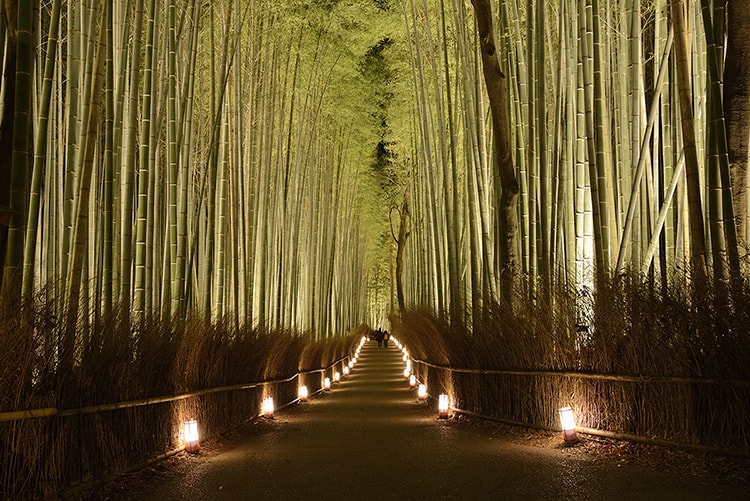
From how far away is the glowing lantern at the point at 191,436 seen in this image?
211 inches

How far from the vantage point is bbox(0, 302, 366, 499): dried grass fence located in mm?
3182

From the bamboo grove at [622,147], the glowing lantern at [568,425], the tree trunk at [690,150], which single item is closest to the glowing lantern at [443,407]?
the bamboo grove at [622,147]

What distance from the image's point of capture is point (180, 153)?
302 inches

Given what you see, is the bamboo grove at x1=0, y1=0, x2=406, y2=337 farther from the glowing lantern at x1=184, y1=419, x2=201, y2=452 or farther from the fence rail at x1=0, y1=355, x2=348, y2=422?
the glowing lantern at x1=184, y1=419, x2=201, y2=452

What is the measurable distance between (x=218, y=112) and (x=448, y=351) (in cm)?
351

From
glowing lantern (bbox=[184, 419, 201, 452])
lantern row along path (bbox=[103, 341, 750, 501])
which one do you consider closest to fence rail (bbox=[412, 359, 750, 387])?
lantern row along path (bbox=[103, 341, 750, 501])

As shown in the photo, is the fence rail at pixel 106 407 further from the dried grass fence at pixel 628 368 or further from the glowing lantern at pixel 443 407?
the dried grass fence at pixel 628 368

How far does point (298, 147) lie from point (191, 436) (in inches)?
302

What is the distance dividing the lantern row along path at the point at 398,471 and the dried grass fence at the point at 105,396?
0.66 feet

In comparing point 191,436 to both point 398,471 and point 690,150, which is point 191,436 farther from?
point 690,150

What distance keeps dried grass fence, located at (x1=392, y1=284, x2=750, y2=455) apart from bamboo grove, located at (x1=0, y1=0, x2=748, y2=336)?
0.82 ft

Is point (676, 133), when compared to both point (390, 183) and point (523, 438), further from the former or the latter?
point (390, 183)

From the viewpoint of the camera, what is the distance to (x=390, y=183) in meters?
27.5

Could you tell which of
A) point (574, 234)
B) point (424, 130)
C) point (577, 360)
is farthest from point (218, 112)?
point (424, 130)
